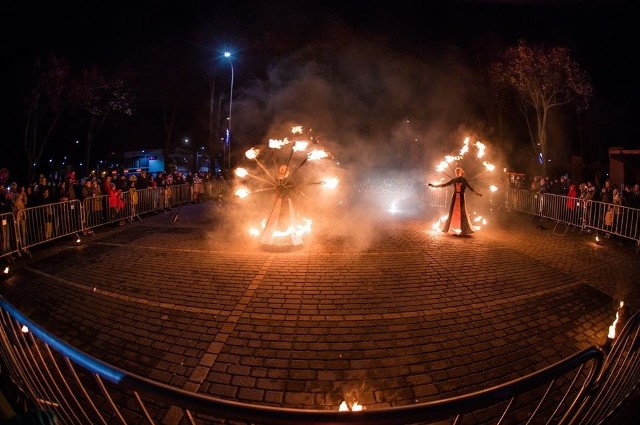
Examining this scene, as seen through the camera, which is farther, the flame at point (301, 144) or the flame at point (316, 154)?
the flame at point (316, 154)

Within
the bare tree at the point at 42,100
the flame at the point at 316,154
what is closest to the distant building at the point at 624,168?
the flame at the point at 316,154

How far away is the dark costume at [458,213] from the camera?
1060cm

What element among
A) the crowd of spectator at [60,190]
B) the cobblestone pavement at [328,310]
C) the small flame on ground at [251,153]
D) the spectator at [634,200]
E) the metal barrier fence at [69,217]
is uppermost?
the small flame on ground at [251,153]

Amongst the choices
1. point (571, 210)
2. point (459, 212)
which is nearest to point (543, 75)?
point (571, 210)

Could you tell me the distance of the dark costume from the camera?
10602 mm

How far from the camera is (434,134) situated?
2109cm

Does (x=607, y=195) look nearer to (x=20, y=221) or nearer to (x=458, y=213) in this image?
(x=458, y=213)

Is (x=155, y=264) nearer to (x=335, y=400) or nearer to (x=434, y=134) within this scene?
(x=335, y=400)

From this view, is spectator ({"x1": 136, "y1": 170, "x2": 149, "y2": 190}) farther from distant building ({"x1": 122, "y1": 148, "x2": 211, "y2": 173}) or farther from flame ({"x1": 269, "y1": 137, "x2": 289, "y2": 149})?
distant building ({"x1": 122, "y1": 148, "x2": 211, "y2": 173})

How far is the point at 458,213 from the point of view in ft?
35.3

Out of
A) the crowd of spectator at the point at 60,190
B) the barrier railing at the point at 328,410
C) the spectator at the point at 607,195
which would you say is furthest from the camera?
the spectator at the point at 607,195

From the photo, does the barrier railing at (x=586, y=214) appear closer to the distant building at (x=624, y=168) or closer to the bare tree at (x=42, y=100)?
the distant building at (x=624, y=168)

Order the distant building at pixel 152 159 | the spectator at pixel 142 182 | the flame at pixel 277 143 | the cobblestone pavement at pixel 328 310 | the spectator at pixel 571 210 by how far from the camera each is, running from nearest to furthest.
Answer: the cobblestone pavement at pixel 328 310 < the flame at pixel 277 143 < the spectator at pixel 571 210 < the spectator at pixel 142 182 < the distant building at pixel 152 159

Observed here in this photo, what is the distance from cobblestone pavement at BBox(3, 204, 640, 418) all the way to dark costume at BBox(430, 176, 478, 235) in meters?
1.31
